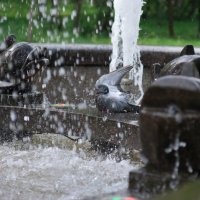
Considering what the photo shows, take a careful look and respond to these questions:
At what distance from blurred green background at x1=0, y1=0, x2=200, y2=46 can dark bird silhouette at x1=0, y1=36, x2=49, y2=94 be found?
1765 centimetres

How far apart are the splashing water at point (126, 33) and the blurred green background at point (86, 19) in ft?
50.2

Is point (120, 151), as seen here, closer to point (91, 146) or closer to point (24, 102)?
point (91, 146)

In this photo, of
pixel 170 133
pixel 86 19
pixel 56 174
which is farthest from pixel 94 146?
pixel 86 19

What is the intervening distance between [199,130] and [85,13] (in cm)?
2828

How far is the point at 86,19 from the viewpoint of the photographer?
30188 mm

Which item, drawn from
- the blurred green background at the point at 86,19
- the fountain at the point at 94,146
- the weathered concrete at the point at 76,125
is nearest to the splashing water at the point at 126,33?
the fountain at the point at 94,146

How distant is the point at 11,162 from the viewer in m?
5.99

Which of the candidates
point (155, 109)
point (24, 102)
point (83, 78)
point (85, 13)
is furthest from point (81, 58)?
point (85, 13)

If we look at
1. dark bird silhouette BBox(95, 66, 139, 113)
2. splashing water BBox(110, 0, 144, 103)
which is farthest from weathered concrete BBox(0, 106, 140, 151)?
splashing water BBox(110, 0, 144, 103)

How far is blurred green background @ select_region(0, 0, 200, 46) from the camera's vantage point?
87.4 ft

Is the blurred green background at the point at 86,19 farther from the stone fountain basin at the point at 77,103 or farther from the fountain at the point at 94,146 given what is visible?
the fountain at the point at 94,146

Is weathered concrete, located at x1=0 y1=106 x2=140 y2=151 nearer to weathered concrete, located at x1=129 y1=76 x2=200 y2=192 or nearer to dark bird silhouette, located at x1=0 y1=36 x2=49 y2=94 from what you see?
dark bird silhouette, located at x1=0 y1=36 x2=49 y2=94

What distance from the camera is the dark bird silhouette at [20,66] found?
7.32m

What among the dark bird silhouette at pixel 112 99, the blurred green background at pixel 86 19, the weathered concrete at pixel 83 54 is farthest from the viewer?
the blurred green background at pixel 86 19
